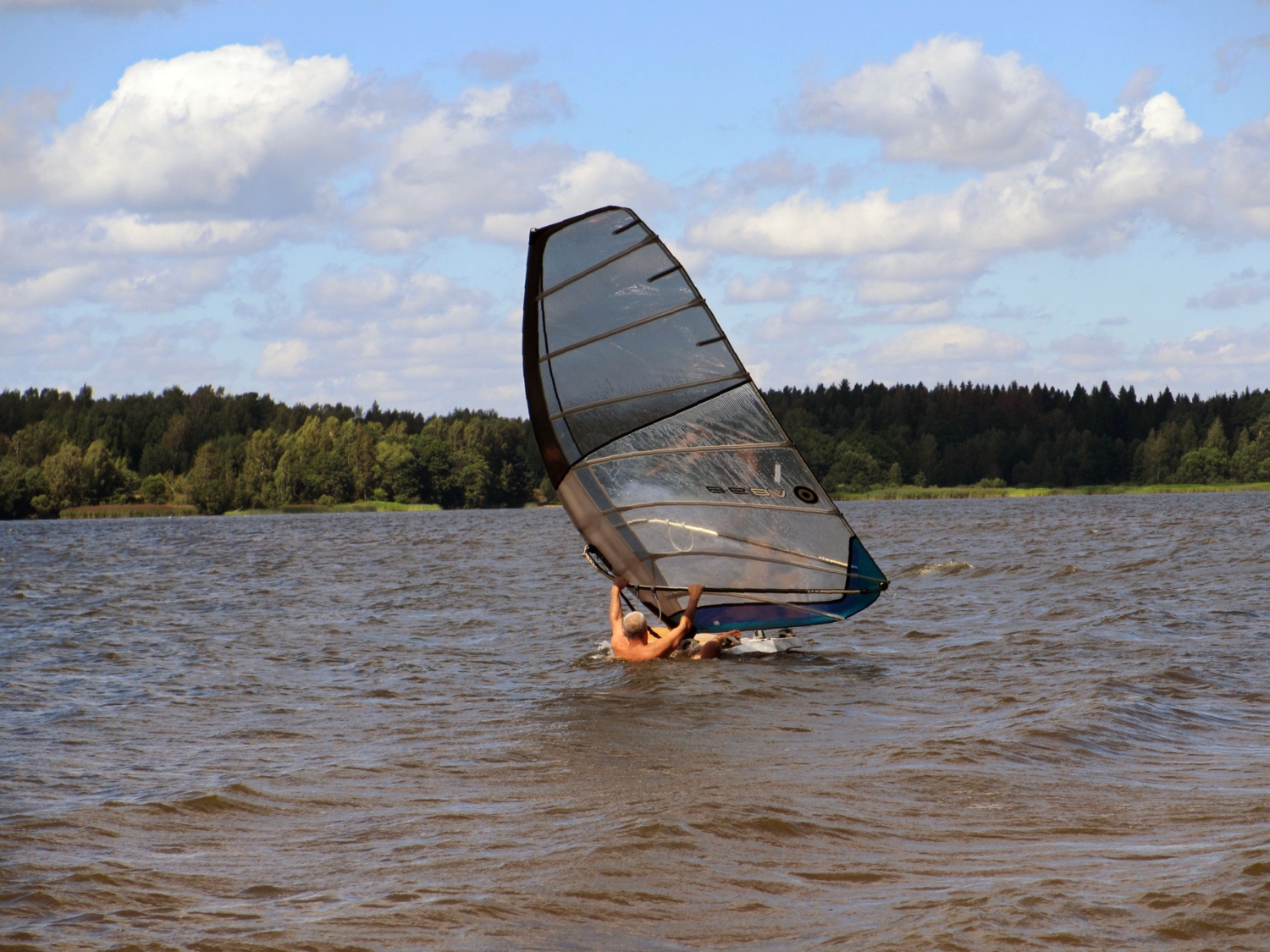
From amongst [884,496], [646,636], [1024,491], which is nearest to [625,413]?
[646,636]

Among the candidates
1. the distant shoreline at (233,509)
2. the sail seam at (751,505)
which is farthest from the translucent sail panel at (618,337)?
the distant shoreline at (233,509)

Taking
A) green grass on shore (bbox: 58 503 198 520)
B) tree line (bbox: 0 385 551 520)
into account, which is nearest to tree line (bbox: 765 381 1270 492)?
tree line (bbox: 0 385 551 520)

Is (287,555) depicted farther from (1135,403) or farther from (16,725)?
(1135,403)

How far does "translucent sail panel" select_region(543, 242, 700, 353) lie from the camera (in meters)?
11.2

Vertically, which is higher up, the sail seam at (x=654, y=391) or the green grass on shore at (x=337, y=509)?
the sail seam at (x=654, y=391)

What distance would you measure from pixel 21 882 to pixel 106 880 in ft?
1.17

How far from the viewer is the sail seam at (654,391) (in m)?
11.6

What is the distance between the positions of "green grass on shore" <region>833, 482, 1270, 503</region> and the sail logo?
108m

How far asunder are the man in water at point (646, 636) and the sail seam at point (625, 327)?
241 cm

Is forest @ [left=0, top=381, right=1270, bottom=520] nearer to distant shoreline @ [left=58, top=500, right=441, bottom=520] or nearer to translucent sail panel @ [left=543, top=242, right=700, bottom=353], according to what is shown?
distant shoreline @ [left=58, top=500, right=441, bottom=520]

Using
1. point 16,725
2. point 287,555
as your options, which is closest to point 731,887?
point 16,725

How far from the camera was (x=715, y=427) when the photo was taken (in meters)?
11.8

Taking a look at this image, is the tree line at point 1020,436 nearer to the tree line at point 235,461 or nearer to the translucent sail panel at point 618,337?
the tree line at point 235,461

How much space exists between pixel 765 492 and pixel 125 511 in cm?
11044
